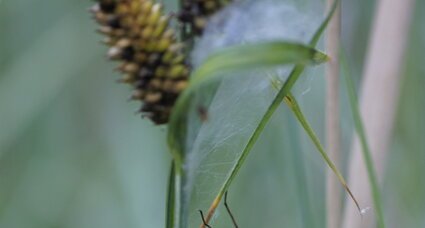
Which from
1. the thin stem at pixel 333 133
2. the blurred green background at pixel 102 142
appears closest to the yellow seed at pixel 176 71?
the thin stem at pixel 333 133

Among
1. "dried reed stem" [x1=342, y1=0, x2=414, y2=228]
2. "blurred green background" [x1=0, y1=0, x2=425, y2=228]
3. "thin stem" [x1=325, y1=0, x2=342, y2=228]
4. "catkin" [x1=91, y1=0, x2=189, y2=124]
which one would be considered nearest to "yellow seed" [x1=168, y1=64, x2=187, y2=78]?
"catkin" [x1=91, y1=0, x2=189, y2=124]

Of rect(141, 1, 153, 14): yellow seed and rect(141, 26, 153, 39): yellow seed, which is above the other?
rect(141, 1, 153, 14): yellow seed

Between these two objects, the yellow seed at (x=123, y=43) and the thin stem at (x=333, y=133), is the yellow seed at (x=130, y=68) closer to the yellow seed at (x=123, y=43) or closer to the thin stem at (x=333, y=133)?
the yellow seed at (x=123, y=43)

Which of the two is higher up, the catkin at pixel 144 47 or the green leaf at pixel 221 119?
the catkin at pixel 144 47

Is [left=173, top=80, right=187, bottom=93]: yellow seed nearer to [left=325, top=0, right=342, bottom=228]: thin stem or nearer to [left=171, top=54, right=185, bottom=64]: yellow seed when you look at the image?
[left=171, top=54, right=185, bottom=64]: yellow seed

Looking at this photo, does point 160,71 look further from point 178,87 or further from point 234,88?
point 234,88

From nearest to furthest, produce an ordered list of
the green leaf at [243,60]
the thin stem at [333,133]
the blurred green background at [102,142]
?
the green leaf at [243,60], the thin stem at [333,133], the blurred green background at [102,142]

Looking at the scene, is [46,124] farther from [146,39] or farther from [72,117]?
[146,39]

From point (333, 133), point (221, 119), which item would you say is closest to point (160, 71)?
point (221, 119)

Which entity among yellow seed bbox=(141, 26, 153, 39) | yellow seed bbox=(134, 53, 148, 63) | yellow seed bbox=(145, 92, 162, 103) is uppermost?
yellow seed bbox=(141, 26, 153, 39)
